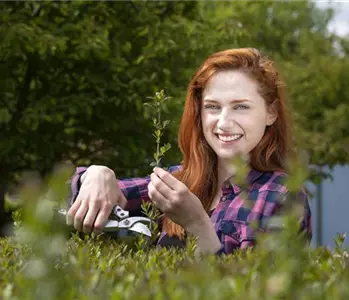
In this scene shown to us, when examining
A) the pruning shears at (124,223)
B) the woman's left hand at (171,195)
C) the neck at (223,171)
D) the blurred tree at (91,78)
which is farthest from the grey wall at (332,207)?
the woman's left hand at (171,195)

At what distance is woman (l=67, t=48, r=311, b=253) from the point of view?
9.43 ft

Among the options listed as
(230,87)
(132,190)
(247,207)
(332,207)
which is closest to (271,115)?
(230,87)

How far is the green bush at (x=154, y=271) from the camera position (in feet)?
3.63

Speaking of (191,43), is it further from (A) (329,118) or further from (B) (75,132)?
(A) (329,118)

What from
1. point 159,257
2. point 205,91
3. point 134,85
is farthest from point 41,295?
point 134,85

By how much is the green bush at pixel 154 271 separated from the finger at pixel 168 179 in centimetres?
45

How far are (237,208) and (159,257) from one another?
956 millimetres

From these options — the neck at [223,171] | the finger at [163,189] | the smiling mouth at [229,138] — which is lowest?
the neck at [223,171]

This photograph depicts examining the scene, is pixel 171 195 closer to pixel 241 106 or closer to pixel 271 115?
pixel 241 106

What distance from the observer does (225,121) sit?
9.81 ft

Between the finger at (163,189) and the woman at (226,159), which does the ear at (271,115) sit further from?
the finger at (163,189)

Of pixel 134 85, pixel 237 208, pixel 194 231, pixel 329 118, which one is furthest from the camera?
pixel 329 118

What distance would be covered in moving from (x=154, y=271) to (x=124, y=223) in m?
1.07

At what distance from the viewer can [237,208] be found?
9.79ft
